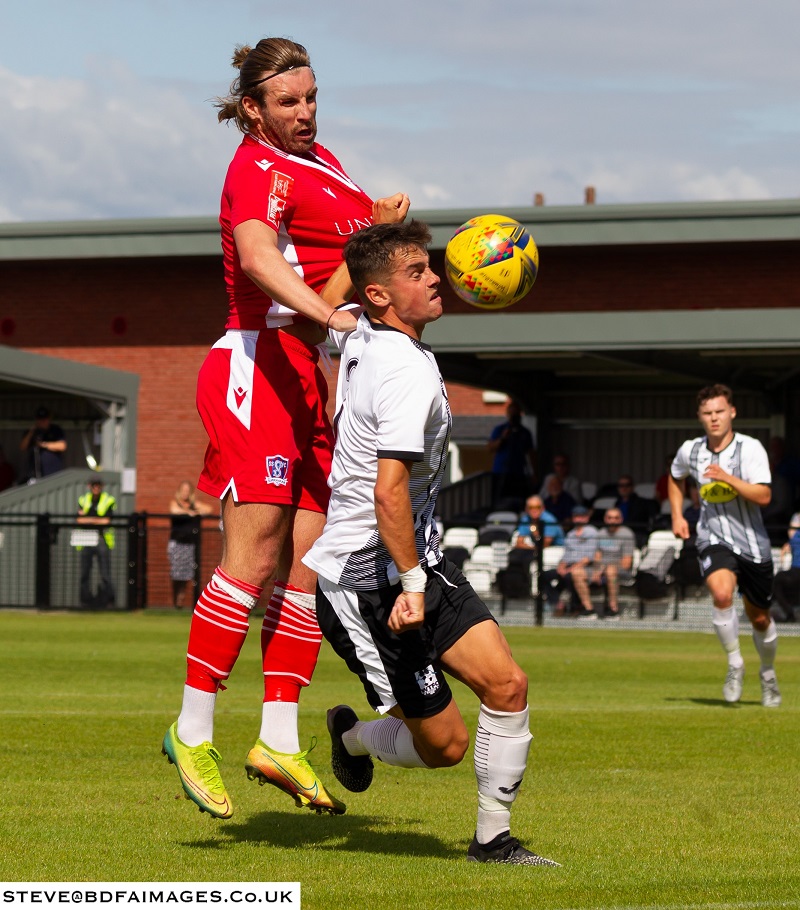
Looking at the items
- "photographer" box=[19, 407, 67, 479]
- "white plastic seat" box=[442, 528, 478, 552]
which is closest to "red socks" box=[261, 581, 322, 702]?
"white plastic seat" box=[442, 528, 478, 552]

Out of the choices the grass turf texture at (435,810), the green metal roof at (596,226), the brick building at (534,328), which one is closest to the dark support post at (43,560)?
the brick building at (534,328)

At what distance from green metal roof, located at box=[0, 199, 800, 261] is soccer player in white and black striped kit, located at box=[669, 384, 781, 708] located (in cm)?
1513

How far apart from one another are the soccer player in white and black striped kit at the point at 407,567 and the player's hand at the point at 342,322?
5cm

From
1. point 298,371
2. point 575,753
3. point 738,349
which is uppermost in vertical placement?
point 738,349

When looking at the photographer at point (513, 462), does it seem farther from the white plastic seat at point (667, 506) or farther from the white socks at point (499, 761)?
the white socks at point (499, 761)

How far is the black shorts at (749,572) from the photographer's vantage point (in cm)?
1148

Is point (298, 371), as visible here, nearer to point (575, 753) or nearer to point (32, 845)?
point (32, 845)

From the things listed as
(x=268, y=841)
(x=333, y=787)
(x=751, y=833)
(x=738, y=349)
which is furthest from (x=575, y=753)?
(x=738, y=349)

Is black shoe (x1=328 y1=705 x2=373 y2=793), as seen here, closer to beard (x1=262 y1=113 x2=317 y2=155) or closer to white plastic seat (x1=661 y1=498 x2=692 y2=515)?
beard (x1=262 y1=113 x2=317 y2=155)

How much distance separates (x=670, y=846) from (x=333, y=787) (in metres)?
1.99

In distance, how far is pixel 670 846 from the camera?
18.6ft

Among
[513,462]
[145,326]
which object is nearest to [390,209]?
[513,462]

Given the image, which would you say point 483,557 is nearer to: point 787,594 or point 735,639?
point 787,594

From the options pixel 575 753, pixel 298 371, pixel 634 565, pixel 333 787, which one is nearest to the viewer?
pixel 298 371
